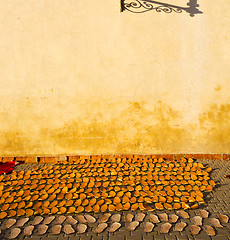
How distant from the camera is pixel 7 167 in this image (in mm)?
3809

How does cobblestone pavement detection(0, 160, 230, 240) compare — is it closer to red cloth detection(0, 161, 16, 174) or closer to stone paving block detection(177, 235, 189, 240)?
stone paving block detection(177, 235, 189, 240)

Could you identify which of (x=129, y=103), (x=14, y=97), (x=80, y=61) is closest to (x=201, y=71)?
(x=129, y=103)

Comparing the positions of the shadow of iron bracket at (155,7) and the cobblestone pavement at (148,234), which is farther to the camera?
the shadow of iron bracket at (155,7)

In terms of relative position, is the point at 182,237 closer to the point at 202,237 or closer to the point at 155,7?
the point at 202,237

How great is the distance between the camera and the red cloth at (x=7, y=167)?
3697mm

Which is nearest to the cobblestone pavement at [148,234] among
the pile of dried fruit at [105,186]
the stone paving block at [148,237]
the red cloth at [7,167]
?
the stone paving block at [148,237]

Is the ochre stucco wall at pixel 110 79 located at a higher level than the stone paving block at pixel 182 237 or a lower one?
higher

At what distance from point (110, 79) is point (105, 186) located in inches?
79.3

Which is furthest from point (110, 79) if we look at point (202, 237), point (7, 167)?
point (202, 237)

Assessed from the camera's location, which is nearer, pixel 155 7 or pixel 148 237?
pixel 148 237

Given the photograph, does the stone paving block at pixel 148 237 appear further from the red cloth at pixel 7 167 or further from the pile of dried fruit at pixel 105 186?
the red cloth at pixel 7 167

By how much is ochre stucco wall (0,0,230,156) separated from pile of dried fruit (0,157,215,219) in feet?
1.39

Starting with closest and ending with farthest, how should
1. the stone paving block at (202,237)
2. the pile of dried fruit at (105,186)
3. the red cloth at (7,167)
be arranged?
the stone paving block at (202,237)
the pile of dried fruit at (105,186)
the red cloth at (7,167)

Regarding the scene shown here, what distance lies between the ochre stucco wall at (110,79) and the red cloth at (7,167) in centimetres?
21
